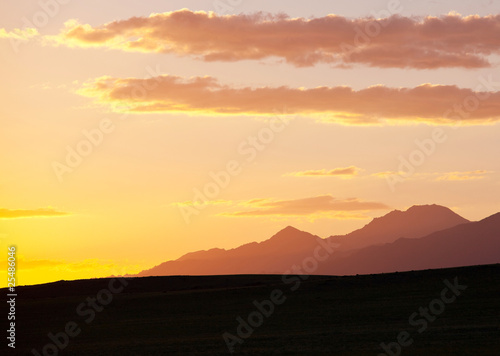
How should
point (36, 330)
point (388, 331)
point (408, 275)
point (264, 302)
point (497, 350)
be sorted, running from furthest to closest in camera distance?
point (408, 275) < point (264, 302) < point (36, 330) < point (388, 331) < point (497, 350)

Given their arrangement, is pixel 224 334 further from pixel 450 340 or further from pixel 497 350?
pixel 497 350

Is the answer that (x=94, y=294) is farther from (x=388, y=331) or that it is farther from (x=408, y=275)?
(x=388, y=331)

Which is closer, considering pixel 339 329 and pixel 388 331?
pixel 388 331

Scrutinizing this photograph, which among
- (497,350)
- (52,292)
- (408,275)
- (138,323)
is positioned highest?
(52,292)

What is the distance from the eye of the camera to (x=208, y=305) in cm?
7425

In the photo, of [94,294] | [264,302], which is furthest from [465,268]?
[94,294]

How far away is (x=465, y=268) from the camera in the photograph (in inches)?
3236

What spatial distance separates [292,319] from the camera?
57281 millimetres

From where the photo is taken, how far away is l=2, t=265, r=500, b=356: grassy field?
139 ft

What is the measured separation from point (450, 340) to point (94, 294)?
231 ft

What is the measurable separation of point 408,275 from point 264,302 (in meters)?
18.8

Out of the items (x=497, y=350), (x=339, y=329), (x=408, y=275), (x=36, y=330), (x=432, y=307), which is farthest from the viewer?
(x=408, y=275)

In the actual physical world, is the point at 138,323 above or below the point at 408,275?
below

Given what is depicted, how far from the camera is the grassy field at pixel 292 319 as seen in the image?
139ft
